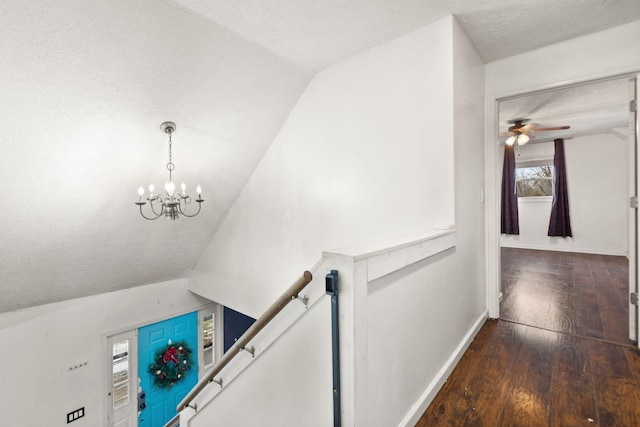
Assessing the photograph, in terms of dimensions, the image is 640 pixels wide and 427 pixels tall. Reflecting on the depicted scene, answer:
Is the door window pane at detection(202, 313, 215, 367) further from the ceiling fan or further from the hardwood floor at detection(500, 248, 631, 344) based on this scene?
the ceiling fan

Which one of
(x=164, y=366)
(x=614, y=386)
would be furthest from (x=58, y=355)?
(x=614, y=386)

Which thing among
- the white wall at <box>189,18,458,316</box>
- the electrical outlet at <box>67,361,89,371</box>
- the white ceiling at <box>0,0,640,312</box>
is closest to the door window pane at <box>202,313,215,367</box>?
the electrical outlet at <box>67,361,89,371</box>

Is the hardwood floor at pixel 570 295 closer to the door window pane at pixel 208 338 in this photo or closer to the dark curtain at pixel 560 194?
the dark curtain at pixel 560 194

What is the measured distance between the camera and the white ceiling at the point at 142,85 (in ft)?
6.34

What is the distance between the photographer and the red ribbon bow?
480 centimetres

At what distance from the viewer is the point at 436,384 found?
1664 mm

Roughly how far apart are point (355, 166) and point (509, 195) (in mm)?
5320

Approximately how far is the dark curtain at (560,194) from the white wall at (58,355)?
305 inches

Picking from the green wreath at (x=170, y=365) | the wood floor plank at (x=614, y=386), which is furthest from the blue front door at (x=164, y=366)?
the wood floor plank at (x=614, y=386)

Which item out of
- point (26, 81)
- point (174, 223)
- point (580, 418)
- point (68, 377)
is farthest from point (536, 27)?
point (68, 377)

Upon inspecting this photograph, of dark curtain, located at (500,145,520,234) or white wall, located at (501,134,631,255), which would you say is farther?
dark curtain, located at (500,145,520,234)

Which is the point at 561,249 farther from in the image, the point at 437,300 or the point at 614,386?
the point at 437,300

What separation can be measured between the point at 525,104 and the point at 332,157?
2.82m

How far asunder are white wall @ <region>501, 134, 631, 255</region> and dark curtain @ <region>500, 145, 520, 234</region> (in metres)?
0.49
